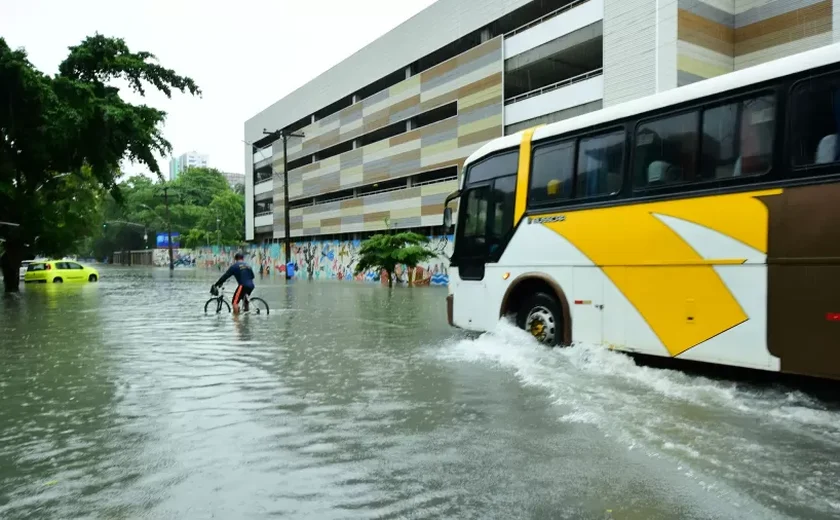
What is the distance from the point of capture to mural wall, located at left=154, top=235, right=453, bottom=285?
1353 inches

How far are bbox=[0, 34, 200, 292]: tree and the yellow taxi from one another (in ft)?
40.7

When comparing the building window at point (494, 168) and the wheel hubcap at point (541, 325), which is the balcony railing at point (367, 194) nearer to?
the building window at point (494, 168)

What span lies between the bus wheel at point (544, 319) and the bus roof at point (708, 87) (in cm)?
227

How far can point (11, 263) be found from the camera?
29422 mm

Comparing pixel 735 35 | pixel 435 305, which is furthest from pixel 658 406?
pixel 735 35

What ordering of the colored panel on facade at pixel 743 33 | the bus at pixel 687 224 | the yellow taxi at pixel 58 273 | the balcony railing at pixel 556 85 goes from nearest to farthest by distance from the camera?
the bus at pixel 687 224, the colored panel on facade at pixel 743 33, the balcony railing at pixel 556 85, the yellow taxi at pixel 58 273

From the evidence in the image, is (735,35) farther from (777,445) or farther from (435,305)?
(777,445)

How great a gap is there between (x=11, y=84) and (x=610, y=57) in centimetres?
2189

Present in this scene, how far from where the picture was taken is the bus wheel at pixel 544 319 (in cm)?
903

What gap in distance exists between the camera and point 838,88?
6.14m

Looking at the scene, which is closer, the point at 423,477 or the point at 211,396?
the point at 423,477

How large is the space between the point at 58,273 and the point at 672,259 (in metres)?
43.1

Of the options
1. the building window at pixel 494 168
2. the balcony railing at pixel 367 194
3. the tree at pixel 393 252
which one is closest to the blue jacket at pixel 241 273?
the building window at pixel 494 168

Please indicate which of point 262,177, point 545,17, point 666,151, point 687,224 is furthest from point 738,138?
point 262,177
